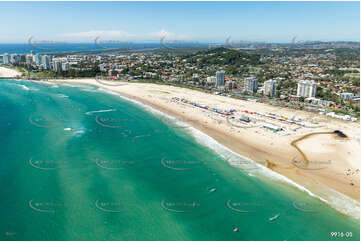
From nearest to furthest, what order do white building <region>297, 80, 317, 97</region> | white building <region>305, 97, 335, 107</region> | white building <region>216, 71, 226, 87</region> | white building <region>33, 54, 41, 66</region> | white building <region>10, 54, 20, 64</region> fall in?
white building <region>305, 97, 335, 107</region>, white building <region>297, 80, 317, 97</region>, white building <region>216, 71, 226, 87</region>, white building <region>33, 54, 41, 66</region>, white building <region>10, 54, 20, 64</region>

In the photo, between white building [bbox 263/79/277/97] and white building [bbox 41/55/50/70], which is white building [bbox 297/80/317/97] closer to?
white building [bbox 263/79/277/97]

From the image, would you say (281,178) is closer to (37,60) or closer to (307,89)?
(307,89)

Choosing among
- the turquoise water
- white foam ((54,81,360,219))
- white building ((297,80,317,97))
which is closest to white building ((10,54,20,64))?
the turquoise water

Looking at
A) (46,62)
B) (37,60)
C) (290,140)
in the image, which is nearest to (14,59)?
(37,60)

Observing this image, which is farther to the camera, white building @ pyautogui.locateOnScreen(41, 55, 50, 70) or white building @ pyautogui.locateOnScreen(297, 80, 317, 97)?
white building @ pyautogui.locateOnScreen(41, 55, 50, 70)

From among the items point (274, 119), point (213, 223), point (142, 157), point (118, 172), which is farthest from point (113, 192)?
point (274, 119)

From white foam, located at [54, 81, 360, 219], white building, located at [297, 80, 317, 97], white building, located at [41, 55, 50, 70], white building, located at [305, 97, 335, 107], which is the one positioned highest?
white building, located at [41, 55, 50, 70]
